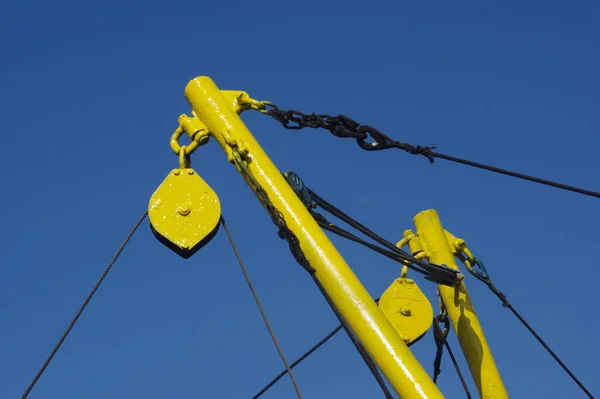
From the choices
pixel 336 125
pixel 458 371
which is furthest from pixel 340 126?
pixel 458 371

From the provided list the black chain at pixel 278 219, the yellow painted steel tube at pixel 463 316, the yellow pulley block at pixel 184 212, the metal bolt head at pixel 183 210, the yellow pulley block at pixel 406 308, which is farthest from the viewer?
the yellow pulley block at pixel 406 308

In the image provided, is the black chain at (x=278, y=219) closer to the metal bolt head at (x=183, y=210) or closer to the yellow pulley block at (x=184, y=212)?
the yellow pulley block at (x=184, y=212)

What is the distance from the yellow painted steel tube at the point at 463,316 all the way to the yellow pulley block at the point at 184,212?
10.5 ft

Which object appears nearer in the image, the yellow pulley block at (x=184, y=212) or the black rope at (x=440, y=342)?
the yellow pulley block at (x=184, y=212)

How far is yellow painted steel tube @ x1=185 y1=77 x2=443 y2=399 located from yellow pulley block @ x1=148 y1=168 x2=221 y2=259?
0.45m

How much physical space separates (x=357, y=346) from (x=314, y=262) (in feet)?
2.77

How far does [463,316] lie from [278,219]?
10.9 ft

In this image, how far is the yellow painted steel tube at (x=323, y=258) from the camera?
380 inches

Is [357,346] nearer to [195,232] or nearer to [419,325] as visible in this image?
[195,232]

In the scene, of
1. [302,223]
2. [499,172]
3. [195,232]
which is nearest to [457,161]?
[499,172]

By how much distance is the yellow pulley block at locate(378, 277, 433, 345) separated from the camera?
43.8 ft

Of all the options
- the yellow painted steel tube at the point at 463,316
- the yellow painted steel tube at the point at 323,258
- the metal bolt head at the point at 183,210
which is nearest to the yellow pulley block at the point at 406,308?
the yellow painted steel tube at the point at 463,316

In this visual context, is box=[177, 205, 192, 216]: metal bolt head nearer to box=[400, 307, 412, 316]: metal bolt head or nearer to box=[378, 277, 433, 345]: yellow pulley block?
box=[378, 277, 433, 345]: yellow pulley block

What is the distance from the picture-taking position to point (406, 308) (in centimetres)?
1338
